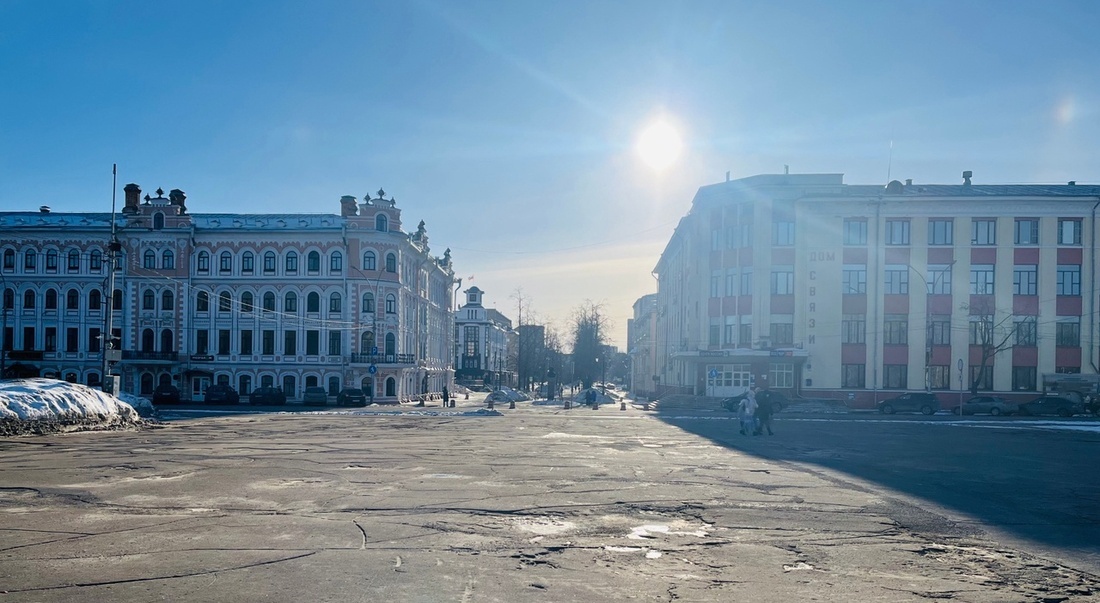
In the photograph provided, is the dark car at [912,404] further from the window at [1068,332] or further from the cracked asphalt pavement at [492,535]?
the cracked asphalt pavement at [492,535]

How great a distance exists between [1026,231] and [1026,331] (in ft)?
23.4

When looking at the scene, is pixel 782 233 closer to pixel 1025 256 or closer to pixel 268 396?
pixel 1025 256

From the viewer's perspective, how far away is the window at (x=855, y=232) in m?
55.5

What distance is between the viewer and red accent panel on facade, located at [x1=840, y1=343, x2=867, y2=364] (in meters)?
54.7

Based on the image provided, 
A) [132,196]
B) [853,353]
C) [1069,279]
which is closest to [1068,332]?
[1069,279]

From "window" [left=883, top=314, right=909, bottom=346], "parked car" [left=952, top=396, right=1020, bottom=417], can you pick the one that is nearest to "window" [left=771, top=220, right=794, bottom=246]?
"window" [left=883, top=314, right=909, bottom=346]

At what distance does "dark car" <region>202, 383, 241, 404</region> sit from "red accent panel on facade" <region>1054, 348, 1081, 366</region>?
194 feet

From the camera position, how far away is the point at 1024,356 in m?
54.4

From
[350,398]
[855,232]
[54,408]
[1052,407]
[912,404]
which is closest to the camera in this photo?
[54,408]

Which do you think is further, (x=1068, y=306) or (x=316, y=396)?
(x=1068, y=306)

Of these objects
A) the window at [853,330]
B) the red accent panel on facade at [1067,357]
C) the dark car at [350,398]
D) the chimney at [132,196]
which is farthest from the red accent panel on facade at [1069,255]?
the chimney at [132,196]

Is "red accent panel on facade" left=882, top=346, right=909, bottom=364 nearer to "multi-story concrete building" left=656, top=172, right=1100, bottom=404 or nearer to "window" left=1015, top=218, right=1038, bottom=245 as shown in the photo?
"multi-story concrete building" left=656, top=172, right=1100, bottom=404

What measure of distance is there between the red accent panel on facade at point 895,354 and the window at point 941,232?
8.01 meters

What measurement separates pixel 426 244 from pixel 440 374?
14.6 meters
